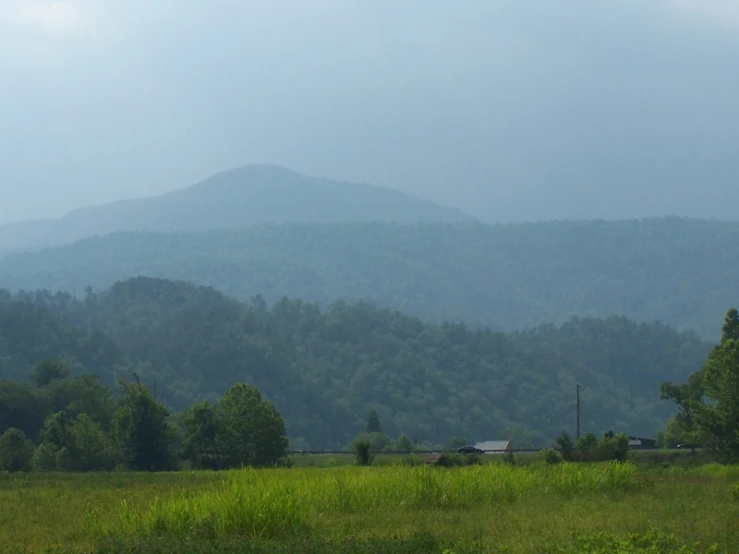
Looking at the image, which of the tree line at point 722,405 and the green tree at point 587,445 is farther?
the green tree at point 587,445

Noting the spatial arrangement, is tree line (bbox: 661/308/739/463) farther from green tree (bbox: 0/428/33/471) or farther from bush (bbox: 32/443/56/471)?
green tree (bbox: 0/428/33/471)

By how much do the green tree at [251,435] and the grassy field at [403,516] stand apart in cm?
2789

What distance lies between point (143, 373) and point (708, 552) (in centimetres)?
12961

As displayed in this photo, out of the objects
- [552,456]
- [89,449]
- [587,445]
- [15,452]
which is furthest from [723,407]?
[15,452]

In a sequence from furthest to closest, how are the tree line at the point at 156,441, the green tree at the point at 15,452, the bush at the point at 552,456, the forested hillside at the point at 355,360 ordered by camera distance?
the forested hillside at the point at 355,360 < the green tree at the point at 15,452 < the tree line at the point at 156,441 < the bush at the point at 552,456

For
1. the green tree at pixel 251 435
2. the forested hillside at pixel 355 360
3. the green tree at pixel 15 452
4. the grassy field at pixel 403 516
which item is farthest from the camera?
the forested hillside at pixel 355 360

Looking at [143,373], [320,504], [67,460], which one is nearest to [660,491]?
[320,504]

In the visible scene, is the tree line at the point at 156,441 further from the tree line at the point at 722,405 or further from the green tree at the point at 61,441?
the tree line at the point at 722,405

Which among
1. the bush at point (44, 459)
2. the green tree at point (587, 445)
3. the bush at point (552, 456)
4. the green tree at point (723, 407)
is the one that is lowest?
the bush at point (44, 459)

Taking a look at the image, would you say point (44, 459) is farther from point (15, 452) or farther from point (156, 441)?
point (156, 441)

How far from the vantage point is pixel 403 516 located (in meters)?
19.6

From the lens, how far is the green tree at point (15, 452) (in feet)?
183

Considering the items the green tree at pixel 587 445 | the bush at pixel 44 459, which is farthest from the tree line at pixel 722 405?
the bush at pixel 44 459

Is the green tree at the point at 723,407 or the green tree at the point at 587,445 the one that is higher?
the green tree at the point at 723,407
